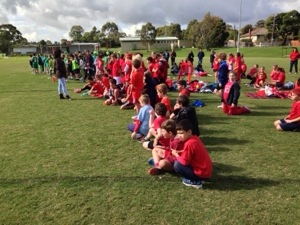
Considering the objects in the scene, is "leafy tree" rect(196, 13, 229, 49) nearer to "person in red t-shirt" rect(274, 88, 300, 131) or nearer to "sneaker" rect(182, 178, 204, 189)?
"person in red t-shirt" rect(274, 88, 300, 131)

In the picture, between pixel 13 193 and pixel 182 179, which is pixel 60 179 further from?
pixel 182 179

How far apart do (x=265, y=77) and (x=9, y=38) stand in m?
125

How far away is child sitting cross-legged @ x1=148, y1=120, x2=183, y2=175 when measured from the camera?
5.54m

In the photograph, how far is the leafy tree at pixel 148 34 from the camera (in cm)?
9194

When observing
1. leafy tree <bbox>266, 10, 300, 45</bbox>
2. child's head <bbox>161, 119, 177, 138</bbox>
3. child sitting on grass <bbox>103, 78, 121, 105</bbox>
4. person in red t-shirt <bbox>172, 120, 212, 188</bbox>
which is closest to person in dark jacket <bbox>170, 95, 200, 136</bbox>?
child's head <bbox>161, 119, 177, 138</bbox>

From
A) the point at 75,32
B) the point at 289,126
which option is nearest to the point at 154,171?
the point at 289,126

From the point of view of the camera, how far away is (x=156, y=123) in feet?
22.0

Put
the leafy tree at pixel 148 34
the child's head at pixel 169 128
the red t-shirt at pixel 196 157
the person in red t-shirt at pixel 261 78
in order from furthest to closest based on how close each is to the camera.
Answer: the leafy tree at pixel 148 34 → the person in red t-shirt at pixel 261 78 → the child's head at pixel 169 128 → the red t-shirt at pixel 196 157

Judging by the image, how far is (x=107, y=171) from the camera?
575 centimetres

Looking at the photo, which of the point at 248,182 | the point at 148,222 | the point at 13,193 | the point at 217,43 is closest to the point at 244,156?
the point at 248,182

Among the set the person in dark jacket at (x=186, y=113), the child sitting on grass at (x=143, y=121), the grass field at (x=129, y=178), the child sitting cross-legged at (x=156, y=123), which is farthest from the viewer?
the child sitting on grass at (x=143, y=121)

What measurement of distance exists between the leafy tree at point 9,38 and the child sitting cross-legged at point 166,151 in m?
116

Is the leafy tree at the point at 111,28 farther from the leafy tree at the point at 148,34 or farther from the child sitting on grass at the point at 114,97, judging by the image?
the child sitting on grass at the point at 114,97

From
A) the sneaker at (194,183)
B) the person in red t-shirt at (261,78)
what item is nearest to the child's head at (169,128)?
the sneaker at (194,183)
